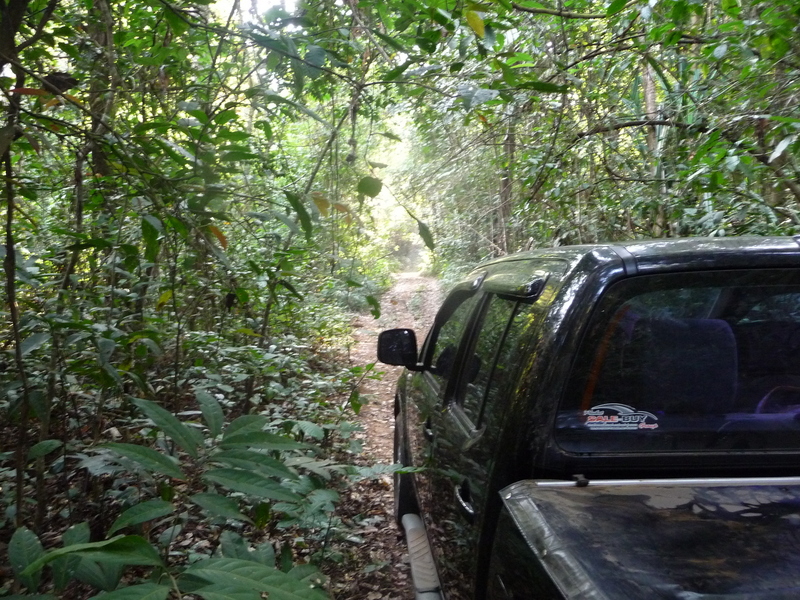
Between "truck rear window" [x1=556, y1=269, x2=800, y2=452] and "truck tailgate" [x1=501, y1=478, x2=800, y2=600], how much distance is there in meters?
0.15

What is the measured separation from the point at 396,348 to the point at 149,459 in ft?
5.89

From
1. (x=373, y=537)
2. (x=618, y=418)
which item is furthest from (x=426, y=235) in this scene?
(x=373, y=537)

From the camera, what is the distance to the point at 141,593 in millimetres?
1146

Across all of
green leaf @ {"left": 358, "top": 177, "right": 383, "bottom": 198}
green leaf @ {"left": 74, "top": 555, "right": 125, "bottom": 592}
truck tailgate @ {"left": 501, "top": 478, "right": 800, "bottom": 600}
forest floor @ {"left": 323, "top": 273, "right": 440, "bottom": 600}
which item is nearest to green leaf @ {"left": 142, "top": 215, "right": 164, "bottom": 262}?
green leaf @ {"left": 358, "top": 177, "right": 383, "bottom": 198}

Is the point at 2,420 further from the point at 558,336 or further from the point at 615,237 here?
the point at 615,237

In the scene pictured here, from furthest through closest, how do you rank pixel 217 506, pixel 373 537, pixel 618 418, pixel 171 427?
pixel 373 537
pixel 618 418
pixel 171 427
pixel 217 506

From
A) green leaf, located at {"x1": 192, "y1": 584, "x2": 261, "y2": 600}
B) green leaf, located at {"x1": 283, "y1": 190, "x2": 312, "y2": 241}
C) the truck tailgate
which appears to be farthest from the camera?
green leaf, located at {"x1": 283, "y1": 190, "x2": 312, "y2": 241}

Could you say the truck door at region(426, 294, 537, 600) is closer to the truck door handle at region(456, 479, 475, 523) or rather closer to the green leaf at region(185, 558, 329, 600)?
the truck door handle at region(456, 479, 475, 523)

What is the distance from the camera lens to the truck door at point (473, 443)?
5.78 ft

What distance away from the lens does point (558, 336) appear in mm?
1722

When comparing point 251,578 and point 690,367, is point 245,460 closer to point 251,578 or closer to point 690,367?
point 251,578

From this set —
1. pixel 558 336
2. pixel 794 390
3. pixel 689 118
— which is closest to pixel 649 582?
pixel 558 336

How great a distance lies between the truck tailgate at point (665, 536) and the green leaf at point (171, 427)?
34.1 inches

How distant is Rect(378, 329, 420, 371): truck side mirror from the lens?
126 inches
